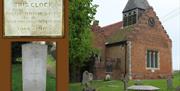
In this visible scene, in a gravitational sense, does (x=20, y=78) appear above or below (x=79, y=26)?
below

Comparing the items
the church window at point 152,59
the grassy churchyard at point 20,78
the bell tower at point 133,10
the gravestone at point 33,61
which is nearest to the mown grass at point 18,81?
the grassy churchyard at point 20,78

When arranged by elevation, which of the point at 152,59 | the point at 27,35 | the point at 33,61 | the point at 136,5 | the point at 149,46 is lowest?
the point at 152,59

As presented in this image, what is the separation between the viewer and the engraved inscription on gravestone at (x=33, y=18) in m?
10.5

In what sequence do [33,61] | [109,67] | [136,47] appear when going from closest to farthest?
[33,61]
[109,67]
[136,47]

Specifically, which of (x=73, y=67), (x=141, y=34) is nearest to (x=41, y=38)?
(x=73, y=67)

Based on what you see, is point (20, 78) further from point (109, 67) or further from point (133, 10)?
point (133, 10)

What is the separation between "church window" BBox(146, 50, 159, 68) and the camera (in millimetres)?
52438

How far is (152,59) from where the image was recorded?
174 ft

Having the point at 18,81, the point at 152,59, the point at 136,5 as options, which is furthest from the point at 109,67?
the point at 18,81

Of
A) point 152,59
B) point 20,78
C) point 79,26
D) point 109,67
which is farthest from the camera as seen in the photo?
point 152,59

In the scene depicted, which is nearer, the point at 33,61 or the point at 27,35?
the point at 27,35

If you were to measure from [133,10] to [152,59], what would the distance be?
617 cm

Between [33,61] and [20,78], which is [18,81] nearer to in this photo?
[20,78]

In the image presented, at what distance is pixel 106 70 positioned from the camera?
4850 centimetres
